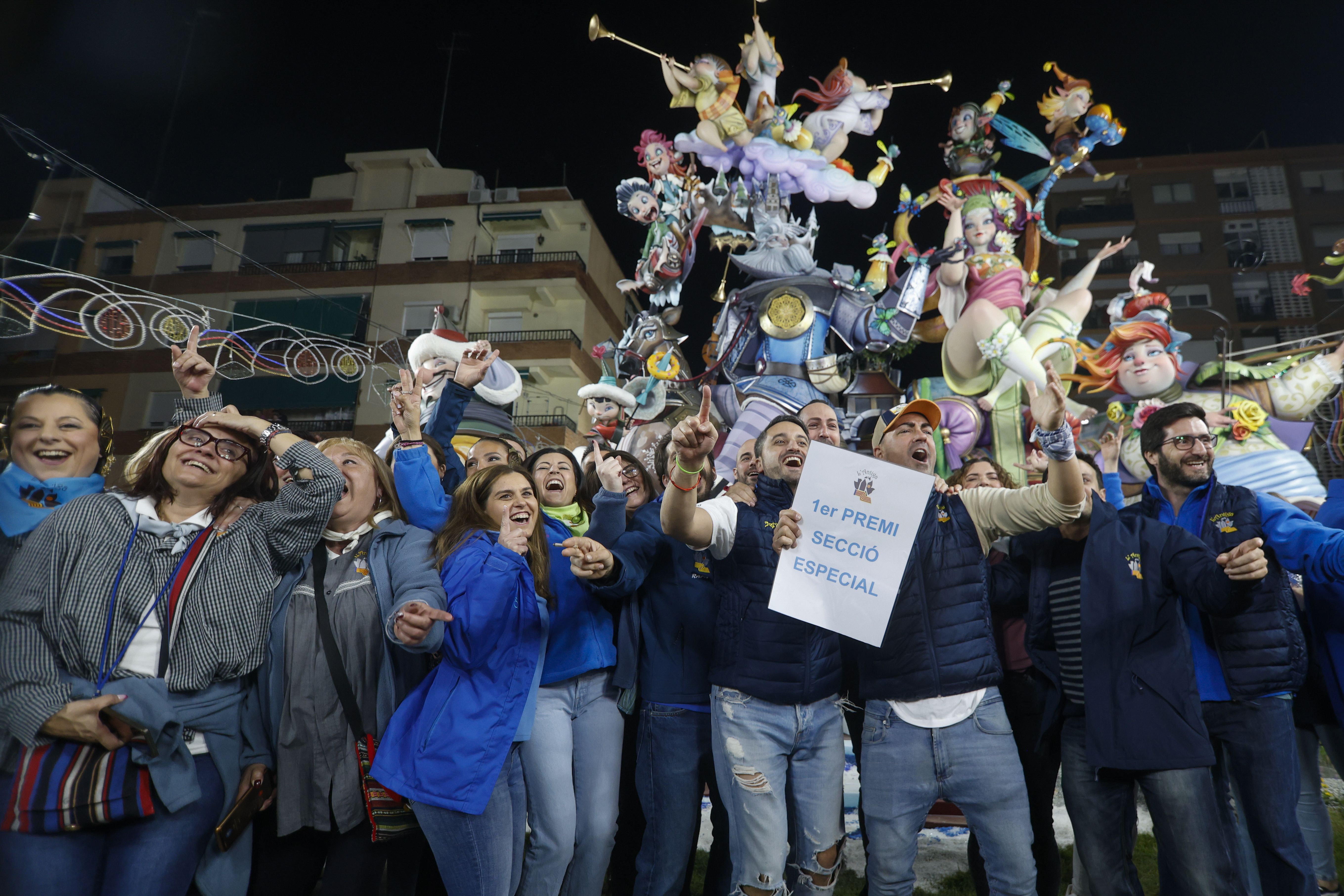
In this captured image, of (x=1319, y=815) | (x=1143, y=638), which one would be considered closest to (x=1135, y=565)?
(x=1143, y=638)

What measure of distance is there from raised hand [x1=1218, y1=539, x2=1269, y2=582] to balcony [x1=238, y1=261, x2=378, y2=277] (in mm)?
5672

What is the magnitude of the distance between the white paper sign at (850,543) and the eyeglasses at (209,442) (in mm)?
1716

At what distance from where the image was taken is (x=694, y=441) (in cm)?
238

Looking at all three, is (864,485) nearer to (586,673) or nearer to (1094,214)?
(586,673)

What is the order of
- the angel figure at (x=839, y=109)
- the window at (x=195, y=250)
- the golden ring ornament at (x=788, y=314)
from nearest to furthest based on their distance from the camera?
the window at (x=195, y=250) → the golden ring ornament at (x=788, y=314) → the angel figure at (x=839, y=109)

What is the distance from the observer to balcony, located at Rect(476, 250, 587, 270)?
29.0 feet

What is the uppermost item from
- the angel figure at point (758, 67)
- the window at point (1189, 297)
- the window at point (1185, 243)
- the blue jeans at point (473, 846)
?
the angel figure at point (758, 67)

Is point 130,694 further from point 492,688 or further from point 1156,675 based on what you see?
point 1156,675

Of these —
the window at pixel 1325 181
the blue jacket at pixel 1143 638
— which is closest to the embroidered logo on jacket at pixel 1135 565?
the blue jacket at pixel 1143 638

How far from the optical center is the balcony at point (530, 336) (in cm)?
884

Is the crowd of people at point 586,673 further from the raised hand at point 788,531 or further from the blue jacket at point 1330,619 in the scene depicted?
the raised hand at point 788,531

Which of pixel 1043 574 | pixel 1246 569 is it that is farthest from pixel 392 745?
pixel 1246 569

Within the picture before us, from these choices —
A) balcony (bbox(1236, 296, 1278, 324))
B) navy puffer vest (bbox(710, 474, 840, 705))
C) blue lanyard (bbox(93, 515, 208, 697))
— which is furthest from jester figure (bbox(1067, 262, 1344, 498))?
blue lanyard (bbox(93, 515, 208, 697))

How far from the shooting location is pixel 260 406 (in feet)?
18.3
